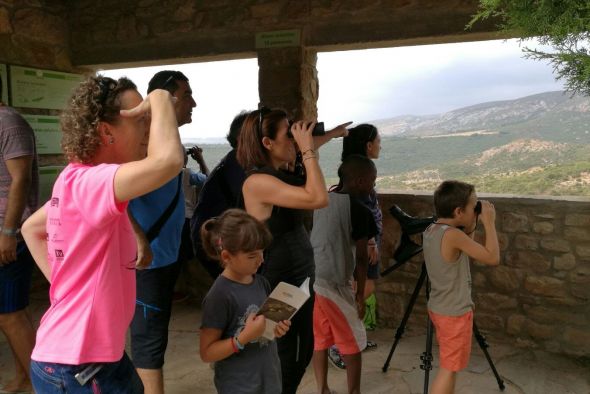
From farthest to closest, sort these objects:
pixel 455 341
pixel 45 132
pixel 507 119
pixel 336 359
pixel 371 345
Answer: pixel 507 119
pixel 45 132
pixel 371 345
pixel 336 359
pixel 455 341

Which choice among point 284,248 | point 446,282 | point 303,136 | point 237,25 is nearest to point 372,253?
point 446,282

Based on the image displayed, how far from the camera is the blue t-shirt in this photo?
2.26m

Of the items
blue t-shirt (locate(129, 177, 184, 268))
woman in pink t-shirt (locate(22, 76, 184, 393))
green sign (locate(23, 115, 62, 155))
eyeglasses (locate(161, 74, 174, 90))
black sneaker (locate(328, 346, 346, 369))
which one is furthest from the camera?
green sign (locate(23, 115, 62, 155))

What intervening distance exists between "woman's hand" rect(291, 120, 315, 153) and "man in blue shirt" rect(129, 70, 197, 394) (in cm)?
63

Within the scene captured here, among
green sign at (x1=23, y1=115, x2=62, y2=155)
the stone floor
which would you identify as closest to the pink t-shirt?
the stone floor

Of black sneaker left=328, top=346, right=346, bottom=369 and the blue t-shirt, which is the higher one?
the blue t-shirt

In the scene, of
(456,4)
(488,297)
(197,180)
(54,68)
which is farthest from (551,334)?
(54,68)

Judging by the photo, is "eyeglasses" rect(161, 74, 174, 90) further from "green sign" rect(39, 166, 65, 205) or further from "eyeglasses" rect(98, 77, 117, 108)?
"green sign" rect(39, 166, 65, 205)

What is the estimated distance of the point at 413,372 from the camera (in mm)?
3418

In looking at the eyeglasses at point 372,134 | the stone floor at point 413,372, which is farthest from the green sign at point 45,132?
the eyeglasses at point 372,134

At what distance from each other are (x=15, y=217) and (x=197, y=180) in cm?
126

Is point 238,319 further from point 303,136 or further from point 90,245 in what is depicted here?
point 303,136

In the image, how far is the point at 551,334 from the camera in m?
3.64

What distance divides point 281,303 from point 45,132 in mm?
4053
